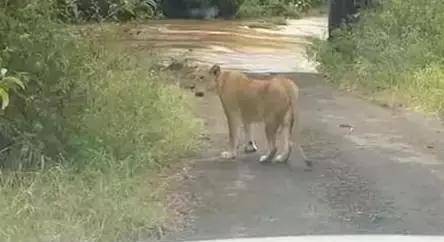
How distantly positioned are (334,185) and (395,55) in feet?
21.6

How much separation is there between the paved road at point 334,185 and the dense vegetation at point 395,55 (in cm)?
123

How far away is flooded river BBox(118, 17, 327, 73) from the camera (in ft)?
57.5

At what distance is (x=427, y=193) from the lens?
25.6ft

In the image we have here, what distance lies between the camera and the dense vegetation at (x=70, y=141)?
21.0ft

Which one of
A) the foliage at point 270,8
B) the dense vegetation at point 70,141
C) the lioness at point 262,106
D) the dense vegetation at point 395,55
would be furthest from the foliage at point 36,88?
the foliage at point 270,8

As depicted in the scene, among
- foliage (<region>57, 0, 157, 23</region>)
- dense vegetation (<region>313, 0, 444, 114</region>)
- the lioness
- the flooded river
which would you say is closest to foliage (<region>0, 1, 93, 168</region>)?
foliage (<region>57, 0, 157, 23</region>)

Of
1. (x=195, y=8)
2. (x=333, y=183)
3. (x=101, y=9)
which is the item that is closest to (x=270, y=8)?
(x=195, y=8)

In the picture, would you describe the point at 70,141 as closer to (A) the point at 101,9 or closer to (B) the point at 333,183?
(B) the point at 333,183

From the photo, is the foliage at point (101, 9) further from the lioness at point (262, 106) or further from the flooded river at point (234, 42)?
the flooded river at point (234, 42)

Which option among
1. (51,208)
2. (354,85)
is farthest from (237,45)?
(51,208)

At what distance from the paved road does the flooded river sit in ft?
12.9

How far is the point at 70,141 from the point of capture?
25.9 ft

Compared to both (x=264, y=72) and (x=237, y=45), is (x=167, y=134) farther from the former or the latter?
(x=237, y=45)

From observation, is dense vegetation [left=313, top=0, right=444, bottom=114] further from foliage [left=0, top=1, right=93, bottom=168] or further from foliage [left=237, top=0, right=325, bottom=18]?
foliage [left=237, top=0, right=325, bottom=18]
